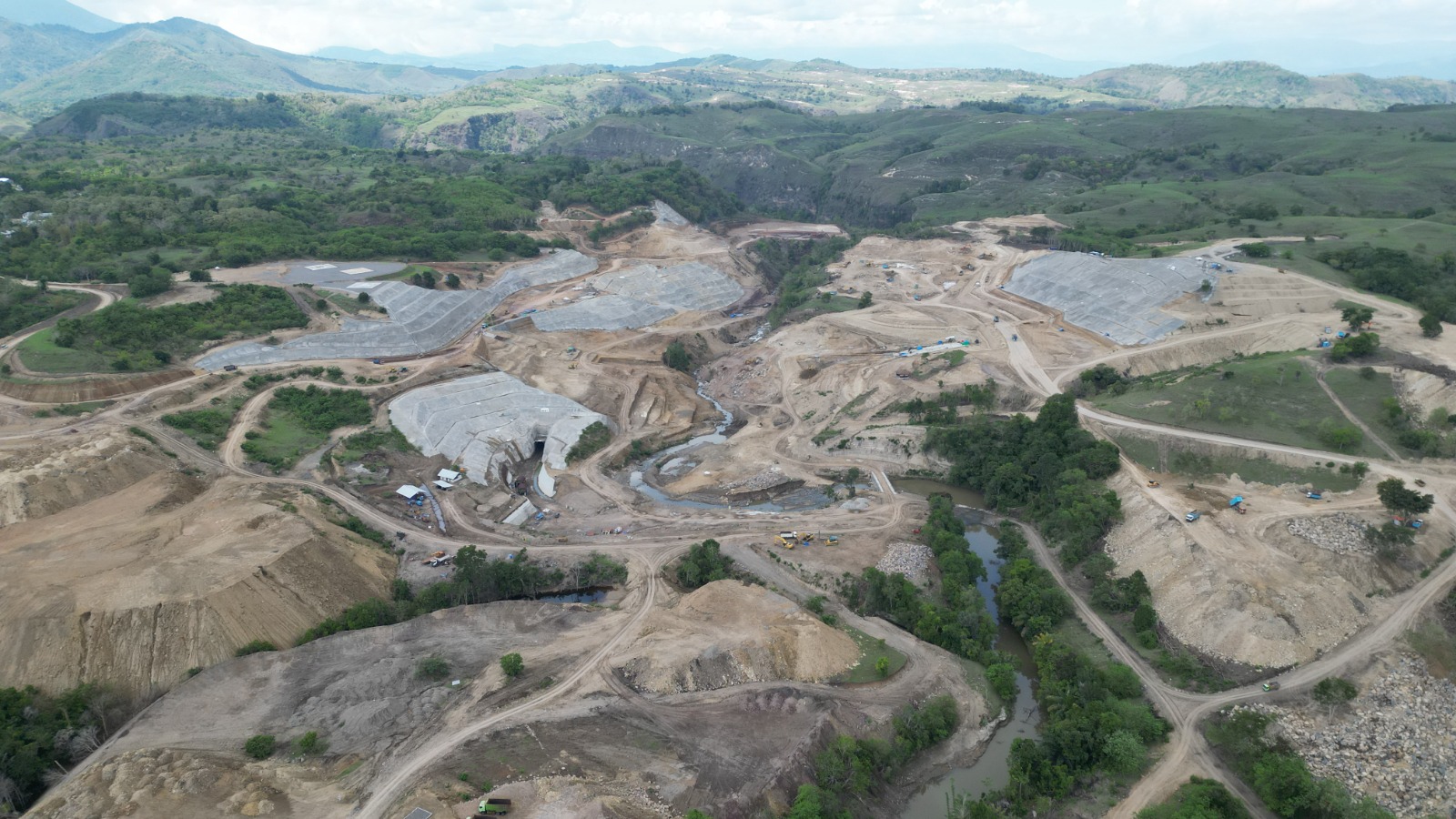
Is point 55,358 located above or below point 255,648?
above

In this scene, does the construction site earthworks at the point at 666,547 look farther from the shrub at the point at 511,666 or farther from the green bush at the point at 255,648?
the shrub at the point at 511,666

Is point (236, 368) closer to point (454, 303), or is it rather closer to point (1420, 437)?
point (454, 303)

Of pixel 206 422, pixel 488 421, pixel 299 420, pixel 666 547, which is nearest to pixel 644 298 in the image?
pixel 488 421

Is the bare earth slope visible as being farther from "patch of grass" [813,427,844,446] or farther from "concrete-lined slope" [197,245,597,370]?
"patch of grass" [813,427,844,446]

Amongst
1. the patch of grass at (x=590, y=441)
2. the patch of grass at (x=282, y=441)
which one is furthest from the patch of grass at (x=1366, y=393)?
the patch of grass at (x=282, y=441)

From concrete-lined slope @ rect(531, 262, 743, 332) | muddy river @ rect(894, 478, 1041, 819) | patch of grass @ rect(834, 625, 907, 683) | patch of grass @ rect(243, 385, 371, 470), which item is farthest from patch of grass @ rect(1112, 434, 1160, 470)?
patch of grass @ rect(243, 385, 371, 470)

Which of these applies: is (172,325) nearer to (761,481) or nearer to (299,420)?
(299,420)

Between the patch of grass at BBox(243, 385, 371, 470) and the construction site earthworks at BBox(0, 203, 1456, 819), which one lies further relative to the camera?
the patch of grass at BBox(243, 385, 371, 470)
